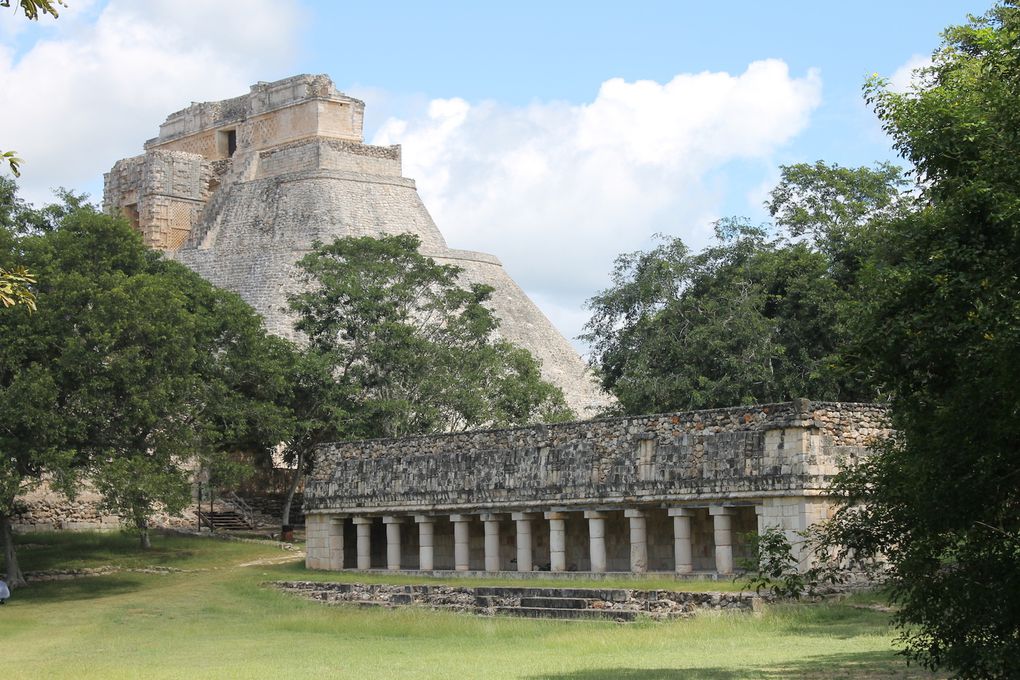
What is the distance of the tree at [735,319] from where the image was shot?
38188mm

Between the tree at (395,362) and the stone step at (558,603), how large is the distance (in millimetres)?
18998

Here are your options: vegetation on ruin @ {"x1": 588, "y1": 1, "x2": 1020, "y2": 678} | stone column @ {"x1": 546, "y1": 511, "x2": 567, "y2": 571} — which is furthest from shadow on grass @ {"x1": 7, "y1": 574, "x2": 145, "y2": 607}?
vegetation on ruin @ {"x1": 588, "y1": 1, "x2": 1020, "y2": 678}

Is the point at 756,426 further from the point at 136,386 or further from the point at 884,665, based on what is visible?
the point at 136,386

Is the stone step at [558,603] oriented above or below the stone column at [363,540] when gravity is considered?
below

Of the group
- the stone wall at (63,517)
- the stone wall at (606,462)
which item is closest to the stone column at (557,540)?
the stone wall at (606,462)

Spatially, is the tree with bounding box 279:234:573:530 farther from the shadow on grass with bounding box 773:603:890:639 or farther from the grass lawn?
the shadow on grass with bounding box 773:603:890:639

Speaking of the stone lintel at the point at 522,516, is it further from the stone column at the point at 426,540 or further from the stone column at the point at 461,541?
the stone column at the point at 426,540

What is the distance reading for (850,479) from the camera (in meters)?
12.8

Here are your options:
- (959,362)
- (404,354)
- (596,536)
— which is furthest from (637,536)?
(404,354)

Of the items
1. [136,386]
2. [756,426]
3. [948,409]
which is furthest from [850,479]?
[136,386]

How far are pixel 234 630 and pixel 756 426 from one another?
8.90m

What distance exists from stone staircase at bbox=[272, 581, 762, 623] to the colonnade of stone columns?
2826 mm

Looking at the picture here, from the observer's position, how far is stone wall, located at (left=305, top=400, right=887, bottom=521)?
2314 centimetres

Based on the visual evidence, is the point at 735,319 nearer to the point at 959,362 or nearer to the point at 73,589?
the point at 73,589
